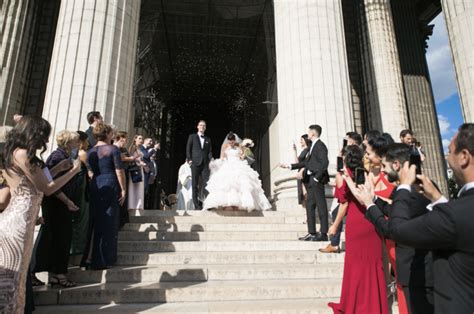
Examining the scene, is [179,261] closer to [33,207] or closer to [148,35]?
[33,207]

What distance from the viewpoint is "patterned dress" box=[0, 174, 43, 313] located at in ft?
7.82

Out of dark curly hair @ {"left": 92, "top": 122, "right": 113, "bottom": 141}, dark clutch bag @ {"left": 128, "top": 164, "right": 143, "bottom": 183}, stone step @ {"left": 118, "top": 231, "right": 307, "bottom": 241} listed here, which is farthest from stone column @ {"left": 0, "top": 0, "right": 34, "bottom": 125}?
dark curly hair @ {"left": 92, "top": 122, "right": 113, "bottom": 141}

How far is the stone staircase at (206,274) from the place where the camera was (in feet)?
12.2

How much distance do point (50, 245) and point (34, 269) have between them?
0.31 meters

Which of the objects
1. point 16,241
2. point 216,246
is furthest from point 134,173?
point 16,241

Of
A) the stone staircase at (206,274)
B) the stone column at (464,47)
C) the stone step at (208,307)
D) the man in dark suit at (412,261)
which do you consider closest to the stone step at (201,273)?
the stone staircase at (206,274)

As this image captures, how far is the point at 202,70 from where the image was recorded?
2147cm

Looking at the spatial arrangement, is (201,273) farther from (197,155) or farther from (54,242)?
(197,155)

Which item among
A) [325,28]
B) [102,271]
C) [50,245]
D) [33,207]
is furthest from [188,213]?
[325,28]

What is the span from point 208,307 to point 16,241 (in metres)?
2.01

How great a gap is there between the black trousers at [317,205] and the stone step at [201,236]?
631 millimetres

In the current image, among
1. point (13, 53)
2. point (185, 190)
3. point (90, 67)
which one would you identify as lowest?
point (185, 190)

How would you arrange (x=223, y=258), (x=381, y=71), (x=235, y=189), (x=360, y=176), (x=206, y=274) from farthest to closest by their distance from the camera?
(x=381, y=71) → (x=235, y=189) → (x=223, y=258) → (x=206, y=274) → (x=360, y=176)

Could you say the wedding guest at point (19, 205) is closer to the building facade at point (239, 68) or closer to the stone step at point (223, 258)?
the stone step at point (223, 258)
